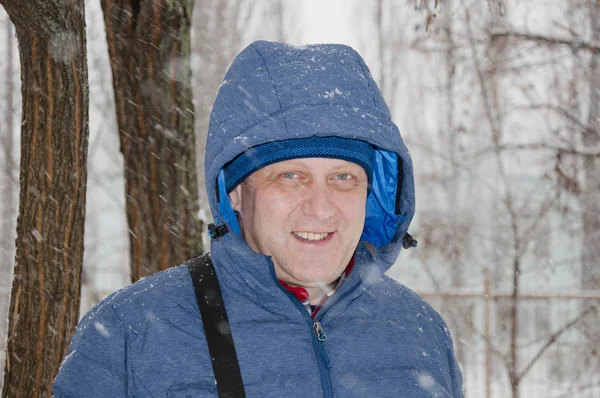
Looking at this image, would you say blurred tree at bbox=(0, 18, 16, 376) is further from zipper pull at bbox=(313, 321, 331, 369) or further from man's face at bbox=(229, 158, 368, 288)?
zipper pull at bbox=(313, 321, 331, 369)

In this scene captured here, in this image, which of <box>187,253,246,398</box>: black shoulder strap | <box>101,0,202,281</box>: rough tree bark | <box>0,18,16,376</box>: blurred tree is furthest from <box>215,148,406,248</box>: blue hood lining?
<box>0,18,16,376</box>: blurred tree

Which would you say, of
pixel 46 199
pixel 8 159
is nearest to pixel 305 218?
pixel 46 199

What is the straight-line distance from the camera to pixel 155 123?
4.20 meters

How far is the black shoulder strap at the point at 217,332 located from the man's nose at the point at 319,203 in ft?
1.20

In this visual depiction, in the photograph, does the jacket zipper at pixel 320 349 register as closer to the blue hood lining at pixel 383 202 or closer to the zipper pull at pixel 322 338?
the zipper pull at pixel 322 338

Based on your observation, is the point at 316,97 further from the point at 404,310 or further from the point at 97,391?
the point at 97,391

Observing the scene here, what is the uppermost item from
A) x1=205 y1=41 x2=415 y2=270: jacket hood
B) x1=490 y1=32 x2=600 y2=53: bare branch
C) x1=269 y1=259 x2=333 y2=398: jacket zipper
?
x1=490 y1=32 x2=600 y2=53: bare branch

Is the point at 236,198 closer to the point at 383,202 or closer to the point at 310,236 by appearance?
the point at 310,236

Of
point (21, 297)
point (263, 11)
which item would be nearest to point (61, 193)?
point (21, 297)

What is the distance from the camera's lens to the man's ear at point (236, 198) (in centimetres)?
238

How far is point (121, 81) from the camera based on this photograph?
4.24 metres

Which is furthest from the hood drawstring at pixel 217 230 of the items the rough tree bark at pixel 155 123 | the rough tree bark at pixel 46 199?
the rough tree bark at pixel 155 123

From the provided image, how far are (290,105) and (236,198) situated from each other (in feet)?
1.40

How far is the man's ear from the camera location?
7.82 feet
